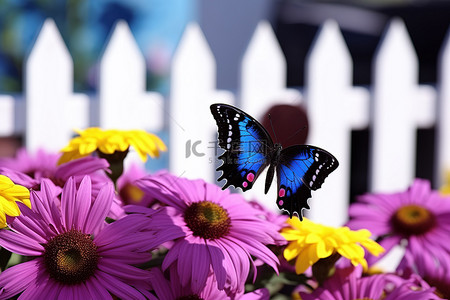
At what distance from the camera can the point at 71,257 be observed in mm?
704

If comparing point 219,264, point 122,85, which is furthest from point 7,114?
point 219,264

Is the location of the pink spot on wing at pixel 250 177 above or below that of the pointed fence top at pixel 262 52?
below

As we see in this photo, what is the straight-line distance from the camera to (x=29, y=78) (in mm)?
2232

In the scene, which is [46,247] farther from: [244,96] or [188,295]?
[244,96]

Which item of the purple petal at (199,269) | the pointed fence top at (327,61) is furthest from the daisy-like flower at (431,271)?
the pointed fence top at (327,61)

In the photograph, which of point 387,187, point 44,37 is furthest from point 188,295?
point 387,187

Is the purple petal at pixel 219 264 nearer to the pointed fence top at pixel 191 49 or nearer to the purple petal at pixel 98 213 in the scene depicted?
the purple petal at pixel 98 213

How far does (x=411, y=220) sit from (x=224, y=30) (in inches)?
134

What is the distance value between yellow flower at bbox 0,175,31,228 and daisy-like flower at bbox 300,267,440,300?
37 cm

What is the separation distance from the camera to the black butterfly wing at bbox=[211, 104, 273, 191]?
2.65ft

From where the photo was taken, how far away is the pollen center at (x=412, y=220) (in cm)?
104

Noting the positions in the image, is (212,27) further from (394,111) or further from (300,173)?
(300,173)

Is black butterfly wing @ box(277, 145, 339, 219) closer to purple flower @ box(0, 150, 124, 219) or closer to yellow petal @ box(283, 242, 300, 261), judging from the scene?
yellow petal @ box(283, 242, 300, 261)

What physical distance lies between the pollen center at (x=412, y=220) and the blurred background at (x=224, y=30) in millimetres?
1835
